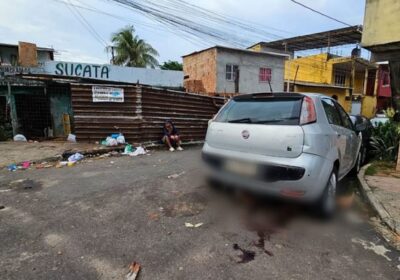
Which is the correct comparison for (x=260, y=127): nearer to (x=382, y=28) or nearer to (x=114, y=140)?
(x=382, y=28)

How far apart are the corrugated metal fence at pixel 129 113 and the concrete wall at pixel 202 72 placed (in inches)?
412

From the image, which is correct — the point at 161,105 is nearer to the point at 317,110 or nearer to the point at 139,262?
the point at 317,110

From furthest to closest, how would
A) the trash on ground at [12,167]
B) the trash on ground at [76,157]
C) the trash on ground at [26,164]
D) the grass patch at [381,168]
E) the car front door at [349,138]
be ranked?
the trash on ground at [76,157]
the trash on ground at [26,164]
the trash on ground at [12,167]
the grass patch at [381,168]
the car front door at [349,138]

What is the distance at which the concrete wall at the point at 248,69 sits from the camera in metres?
21.4

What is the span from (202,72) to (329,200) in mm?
19547

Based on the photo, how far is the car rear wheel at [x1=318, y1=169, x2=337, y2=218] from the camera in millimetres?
3980

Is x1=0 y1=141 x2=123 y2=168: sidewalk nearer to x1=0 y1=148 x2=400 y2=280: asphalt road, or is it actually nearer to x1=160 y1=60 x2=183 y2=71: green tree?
x1=0 y1=148 x2=400 y2=280: asphalt road

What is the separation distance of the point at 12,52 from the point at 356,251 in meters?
25.5

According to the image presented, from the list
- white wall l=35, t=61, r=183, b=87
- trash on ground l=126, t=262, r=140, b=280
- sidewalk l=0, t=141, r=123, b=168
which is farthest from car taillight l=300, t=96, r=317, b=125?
white wall l=35, t=61, r=183, b=87

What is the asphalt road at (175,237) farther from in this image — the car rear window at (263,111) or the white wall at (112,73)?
the white wall at (112,73)

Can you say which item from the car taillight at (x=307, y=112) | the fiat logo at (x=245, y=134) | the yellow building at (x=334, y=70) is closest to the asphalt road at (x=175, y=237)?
→ the fiat logo at (x=245, y=134)

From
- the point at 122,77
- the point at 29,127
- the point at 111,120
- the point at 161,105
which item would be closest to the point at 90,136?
the point at 111,120

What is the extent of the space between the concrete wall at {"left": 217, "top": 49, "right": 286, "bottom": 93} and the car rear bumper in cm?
1805

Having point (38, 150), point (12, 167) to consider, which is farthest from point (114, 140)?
point (12, 167)
